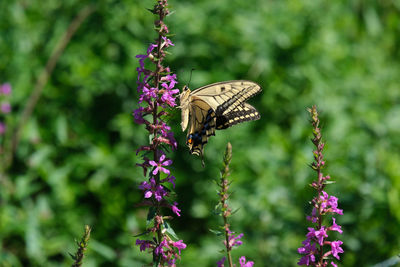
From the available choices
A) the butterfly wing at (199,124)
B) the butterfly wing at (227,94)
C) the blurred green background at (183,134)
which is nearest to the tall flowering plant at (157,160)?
the butterfly wing at (199,124)

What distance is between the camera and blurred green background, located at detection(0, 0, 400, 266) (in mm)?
4043

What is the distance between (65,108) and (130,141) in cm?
77

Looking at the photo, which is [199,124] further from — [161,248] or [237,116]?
[161,248]

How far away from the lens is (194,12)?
15.7 feet

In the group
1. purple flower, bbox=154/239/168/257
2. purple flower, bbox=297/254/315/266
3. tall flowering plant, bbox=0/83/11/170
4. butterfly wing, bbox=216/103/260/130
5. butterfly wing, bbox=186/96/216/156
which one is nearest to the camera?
purple flower, bbox=297/254/315/266

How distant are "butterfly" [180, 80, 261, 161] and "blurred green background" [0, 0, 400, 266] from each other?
1.31 metres

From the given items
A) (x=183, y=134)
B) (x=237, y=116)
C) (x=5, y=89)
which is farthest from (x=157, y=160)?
(x=5, y=89)

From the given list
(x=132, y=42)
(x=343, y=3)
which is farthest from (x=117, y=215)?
(x=343, y=3)

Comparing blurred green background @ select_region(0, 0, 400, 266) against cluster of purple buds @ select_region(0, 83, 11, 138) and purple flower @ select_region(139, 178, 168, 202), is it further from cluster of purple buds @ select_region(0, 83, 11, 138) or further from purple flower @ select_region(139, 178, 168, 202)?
purple flower @ select_region(139, 178, 168, 202)

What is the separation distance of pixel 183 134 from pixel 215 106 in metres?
1.72

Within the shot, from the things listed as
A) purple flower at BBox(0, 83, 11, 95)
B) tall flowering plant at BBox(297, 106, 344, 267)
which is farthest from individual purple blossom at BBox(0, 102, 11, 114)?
tall flowering plant at BBox(297, 106, 344, 267)

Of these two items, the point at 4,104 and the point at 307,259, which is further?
the point at 4,104

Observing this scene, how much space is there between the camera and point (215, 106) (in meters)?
2.90

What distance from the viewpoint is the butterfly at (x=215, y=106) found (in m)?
2.86
